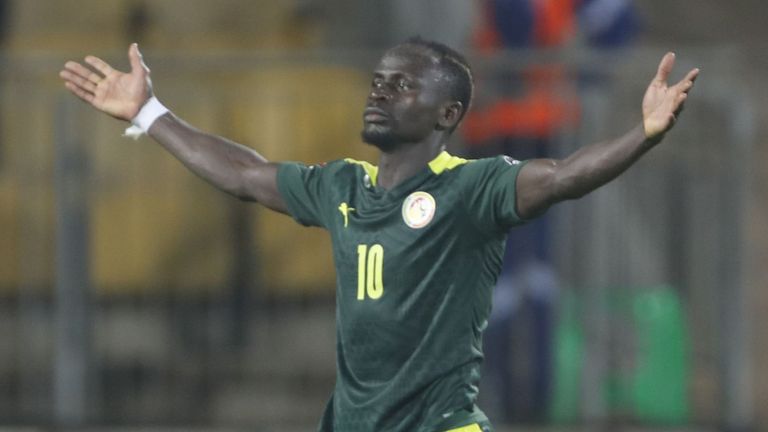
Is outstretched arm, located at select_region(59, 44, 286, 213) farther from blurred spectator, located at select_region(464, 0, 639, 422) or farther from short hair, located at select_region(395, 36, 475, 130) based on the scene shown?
blurred spectator, located at select_region(464, 0, 639, 422)

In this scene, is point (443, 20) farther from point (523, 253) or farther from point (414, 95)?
point (414, 95)

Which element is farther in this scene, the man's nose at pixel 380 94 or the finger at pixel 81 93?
the finger at pixel 81 93

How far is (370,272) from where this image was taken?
6.42 m

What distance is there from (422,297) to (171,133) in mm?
1344

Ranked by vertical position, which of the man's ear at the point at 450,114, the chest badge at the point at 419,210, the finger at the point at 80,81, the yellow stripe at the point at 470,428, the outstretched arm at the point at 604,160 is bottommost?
the yellow stripe at the point at 470,428

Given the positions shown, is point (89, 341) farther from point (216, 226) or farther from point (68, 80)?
point (68, 80)

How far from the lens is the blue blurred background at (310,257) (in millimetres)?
10422

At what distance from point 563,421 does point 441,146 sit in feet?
13.4

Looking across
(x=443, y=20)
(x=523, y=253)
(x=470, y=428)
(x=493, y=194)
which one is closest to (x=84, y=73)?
(x=493, y=194)

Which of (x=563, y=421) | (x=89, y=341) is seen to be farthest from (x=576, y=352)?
(x=89, y=341)

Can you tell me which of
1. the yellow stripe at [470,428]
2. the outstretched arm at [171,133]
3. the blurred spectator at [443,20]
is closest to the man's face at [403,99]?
the outstretched arm at [171,133]

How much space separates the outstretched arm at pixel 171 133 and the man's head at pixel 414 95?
0.75 m

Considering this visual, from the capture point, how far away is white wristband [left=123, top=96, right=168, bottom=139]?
7.19 m

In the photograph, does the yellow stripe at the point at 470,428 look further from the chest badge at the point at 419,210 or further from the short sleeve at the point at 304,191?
the short sleeve at the point at 304,191
